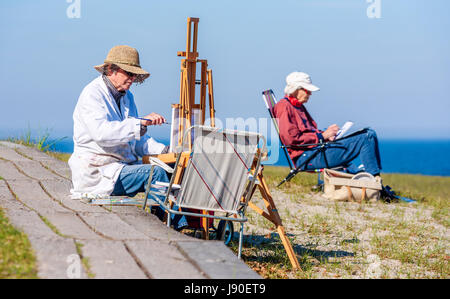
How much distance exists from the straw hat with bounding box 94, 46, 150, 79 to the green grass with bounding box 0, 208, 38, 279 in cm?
168

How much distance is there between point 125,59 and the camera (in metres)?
4.65

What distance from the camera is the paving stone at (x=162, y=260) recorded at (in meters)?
2.98

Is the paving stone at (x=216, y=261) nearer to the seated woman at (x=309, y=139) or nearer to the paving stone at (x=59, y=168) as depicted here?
the paving stone at (x=59, y=168)

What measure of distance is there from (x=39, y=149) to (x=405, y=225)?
5268 mm

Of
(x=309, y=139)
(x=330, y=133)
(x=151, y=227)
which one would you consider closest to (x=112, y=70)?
(x=151, y=227)

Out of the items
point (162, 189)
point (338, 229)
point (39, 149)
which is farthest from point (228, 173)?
point (39, 149)

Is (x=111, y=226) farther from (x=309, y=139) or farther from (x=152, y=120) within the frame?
(x=309, y=139)

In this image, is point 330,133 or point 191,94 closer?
point 191,94

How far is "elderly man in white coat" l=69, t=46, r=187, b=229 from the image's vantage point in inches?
177

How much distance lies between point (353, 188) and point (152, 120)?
4088 mm

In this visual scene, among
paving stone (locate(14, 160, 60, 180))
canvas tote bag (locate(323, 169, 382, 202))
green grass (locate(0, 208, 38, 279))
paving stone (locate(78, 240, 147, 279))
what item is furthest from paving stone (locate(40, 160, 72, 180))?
canvas tote bag (locate(323, 169, 382, 202))

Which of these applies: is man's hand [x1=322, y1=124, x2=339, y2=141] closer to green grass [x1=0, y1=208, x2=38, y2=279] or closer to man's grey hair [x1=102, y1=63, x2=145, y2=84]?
man's grey hair [x1=102, y1=63, x2=145, y2=84]
